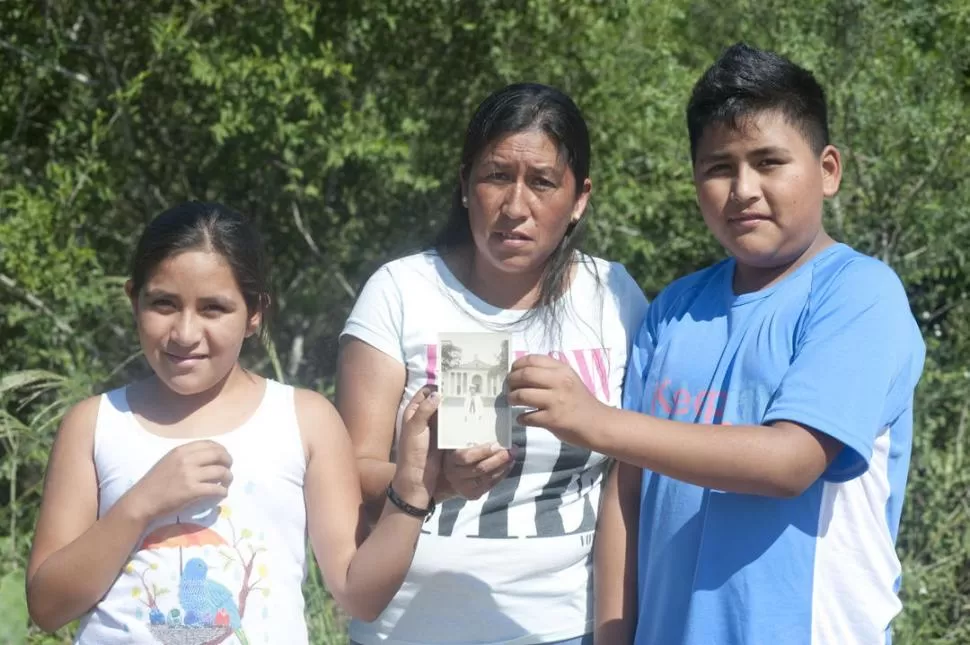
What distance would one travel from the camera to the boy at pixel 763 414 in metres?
2.45

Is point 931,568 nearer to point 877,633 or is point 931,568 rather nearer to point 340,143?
point 877,633

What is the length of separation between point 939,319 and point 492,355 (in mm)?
4444

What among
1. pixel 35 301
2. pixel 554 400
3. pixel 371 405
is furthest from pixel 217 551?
pixel 35 301

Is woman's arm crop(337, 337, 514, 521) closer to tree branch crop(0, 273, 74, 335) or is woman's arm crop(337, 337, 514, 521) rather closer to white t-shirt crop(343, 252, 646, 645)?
white t-shirt crop(343, 252, 646, 645)

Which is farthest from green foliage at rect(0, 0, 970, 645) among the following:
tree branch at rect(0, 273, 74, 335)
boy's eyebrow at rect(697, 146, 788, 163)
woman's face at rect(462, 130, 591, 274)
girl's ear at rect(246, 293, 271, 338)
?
boy's eyebrow at rect(697, 146, 788, 163)

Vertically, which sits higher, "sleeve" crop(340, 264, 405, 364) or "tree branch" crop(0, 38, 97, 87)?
"tree branch" crop(0, 38, 97, 87)

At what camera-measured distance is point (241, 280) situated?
280 centimetres

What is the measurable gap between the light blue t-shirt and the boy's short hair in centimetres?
29

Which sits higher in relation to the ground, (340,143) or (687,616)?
(340,143)

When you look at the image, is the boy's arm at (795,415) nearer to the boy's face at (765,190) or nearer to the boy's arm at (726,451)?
the boy's arm at (726,451)

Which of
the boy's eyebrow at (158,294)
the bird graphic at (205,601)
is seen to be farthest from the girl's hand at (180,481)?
the boy's eyebrow at (158,294)

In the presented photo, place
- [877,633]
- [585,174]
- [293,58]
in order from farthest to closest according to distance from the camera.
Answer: [293,58] < [585,174] < [877,633]

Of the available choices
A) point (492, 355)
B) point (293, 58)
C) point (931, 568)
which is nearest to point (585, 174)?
point (492, 355)

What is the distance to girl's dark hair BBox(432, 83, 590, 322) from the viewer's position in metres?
2.97
